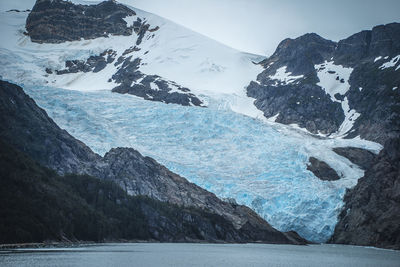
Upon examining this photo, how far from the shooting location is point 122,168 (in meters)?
76.0

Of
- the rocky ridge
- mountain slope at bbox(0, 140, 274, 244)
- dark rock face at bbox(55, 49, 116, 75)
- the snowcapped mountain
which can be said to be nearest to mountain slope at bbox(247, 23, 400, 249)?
the snowcapped mountain

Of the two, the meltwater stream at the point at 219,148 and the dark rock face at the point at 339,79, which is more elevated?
the dark rock face at the point at 339,79

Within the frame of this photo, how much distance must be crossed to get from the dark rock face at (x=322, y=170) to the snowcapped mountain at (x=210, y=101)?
25 cm

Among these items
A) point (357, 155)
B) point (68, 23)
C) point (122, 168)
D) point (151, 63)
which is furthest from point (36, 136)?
point (68, 23)

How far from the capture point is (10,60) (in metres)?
129

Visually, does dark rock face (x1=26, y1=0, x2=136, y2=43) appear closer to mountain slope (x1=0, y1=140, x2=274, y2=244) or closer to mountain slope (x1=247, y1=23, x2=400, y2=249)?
mountain slope (x1=247, y1=23, x2=400, y2=249)

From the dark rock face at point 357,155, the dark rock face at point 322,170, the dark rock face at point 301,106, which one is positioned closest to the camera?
the dark rock face at point 322,170

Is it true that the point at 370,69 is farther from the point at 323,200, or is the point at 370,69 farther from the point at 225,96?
the point at 323,200

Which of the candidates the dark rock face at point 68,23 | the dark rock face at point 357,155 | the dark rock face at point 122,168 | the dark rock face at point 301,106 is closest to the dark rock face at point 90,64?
the dark rock face at point 68,23

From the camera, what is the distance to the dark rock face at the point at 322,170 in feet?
269

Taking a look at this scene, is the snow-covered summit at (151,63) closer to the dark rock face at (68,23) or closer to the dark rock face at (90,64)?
the dark rock face at (90,64)

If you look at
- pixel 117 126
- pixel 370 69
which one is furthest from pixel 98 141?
pixel 370 69

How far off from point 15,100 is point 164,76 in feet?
248

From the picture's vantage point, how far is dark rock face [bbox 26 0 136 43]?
181 m
